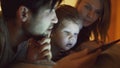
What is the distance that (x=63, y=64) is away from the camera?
1.49 ft

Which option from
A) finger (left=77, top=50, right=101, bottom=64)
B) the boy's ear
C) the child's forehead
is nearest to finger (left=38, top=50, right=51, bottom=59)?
the boy's ear

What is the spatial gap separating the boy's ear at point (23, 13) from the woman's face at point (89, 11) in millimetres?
367

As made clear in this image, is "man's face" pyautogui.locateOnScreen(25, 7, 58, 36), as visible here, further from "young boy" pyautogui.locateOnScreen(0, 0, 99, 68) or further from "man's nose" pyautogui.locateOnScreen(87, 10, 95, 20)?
"man's nose" pyautogui.locateOnScreen(87, 10, 95, 20)

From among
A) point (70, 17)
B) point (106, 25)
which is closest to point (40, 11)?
point (70, 17)

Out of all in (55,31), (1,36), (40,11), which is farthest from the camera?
(55,31)

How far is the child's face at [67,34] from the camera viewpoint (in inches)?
40.3

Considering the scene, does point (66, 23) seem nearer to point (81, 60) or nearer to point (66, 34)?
point (66, 34)

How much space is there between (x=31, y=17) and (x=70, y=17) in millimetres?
270

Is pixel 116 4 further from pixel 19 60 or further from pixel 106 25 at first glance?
pixel 19 60

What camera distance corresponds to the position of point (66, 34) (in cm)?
104

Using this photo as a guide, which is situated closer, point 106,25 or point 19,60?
point 19,60

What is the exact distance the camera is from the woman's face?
1134mm

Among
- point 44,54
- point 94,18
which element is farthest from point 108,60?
point 94,18

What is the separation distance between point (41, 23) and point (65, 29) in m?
0.23
